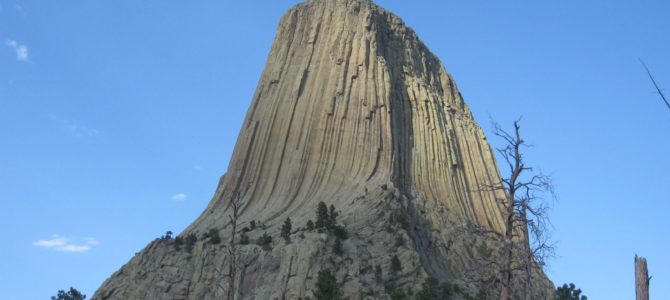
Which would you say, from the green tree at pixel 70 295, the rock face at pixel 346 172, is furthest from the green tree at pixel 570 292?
the green tree at pixel 70 295

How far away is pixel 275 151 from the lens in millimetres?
63938

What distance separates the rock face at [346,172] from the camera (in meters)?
50.3

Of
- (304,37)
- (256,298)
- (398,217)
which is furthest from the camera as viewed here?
(304,37)

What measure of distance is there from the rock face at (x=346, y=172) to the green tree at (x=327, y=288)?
214cm

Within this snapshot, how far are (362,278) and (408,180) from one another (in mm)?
16203

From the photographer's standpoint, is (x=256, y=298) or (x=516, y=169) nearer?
(x=516, y=169)

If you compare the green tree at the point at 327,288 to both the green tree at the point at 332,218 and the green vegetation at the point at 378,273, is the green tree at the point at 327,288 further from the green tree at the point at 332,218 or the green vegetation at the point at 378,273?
the green tree at the point at 332,218

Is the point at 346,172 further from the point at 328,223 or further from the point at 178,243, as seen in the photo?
the point at 178,243

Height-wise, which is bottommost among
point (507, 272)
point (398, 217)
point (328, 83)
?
point (507, 272)

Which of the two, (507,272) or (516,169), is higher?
(516,169)

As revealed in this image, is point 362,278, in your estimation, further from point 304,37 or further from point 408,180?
point 304,37

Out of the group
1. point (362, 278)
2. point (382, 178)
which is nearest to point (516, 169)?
point (362, 278)

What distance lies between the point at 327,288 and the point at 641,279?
31.6 meters

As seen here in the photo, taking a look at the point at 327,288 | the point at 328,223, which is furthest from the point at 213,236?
the point at 327,288
